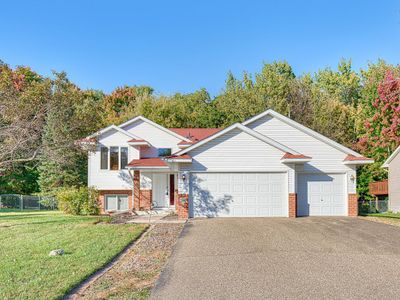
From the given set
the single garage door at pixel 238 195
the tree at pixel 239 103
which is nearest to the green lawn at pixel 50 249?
the single garage door at pixel 238 195

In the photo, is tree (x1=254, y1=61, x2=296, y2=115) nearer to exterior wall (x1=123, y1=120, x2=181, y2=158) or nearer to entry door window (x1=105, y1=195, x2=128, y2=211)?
exterior wall (x1=123, y1=120, x2=181, y2=158)

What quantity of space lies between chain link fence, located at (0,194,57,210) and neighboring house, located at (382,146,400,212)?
79.2ft

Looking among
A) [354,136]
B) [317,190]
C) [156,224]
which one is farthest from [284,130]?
[354,136]

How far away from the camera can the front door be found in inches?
993

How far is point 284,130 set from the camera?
21.4m

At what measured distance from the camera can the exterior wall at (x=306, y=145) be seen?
20.4m

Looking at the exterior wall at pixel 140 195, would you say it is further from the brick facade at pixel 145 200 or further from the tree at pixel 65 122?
the tree at pixel 65 122

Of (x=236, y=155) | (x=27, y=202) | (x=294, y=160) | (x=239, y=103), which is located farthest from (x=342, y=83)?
(x=27, y=202)

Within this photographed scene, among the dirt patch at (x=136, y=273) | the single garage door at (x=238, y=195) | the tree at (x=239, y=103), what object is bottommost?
the dirt patch at (x=136, y=273)

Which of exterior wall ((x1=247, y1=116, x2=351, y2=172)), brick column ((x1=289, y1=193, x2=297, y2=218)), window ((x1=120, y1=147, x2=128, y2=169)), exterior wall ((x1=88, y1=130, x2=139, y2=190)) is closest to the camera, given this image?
brick column ((x1=289, y1=193, x2=297, y2=218))

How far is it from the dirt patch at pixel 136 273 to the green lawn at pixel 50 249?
39cm

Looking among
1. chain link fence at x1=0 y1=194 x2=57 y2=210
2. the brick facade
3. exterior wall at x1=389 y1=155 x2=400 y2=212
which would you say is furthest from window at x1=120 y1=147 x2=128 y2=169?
exterior wall at x1=389 y1=155 x2=400 y2=212

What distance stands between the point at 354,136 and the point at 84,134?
2717 cm

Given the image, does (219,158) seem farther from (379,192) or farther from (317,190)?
(379,192)
